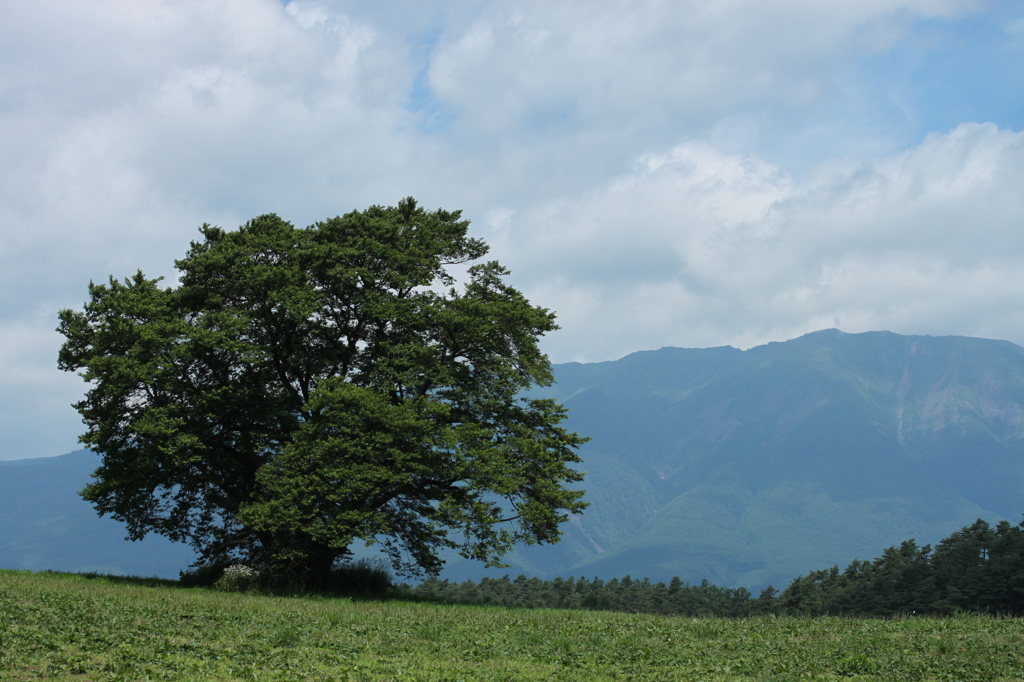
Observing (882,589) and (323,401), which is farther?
(882,589)

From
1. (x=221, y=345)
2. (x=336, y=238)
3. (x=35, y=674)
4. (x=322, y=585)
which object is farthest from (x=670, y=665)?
(x=336, y=238)

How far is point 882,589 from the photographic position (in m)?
74.2

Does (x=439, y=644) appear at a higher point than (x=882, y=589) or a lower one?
higher

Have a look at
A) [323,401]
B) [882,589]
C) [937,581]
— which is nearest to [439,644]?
[323,401]

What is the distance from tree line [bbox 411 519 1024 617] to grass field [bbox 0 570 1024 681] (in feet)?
117

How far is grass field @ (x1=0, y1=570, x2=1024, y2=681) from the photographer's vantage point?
45.3ft

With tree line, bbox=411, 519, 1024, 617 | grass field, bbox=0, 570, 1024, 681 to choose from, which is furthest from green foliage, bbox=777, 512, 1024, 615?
grass field, bbox=0, 570, 1024, 681

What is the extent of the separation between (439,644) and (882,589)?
6948cm

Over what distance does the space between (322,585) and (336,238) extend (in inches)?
506

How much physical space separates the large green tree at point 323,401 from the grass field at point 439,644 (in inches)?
240

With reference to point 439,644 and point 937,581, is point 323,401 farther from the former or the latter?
point 937,581

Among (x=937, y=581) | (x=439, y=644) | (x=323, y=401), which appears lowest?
(x=937, y=581)

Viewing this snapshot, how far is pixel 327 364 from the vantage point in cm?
3139

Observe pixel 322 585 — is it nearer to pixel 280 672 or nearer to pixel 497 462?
pixel 497 462
